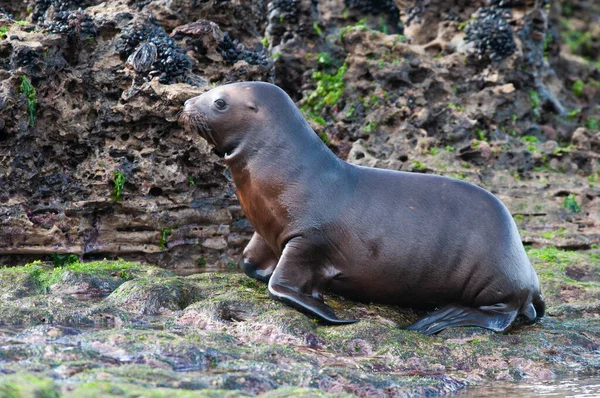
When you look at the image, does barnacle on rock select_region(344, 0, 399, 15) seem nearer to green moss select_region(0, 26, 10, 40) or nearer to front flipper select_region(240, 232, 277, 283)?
green moss select_region(0, 26, 10, 40)

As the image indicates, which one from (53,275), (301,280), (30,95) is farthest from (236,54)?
(301,280)

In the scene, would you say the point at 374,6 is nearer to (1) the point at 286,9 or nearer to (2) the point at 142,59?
(1) the point at 286,9

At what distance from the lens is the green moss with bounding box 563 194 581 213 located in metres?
11.3

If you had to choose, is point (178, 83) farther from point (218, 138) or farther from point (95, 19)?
point (218, 138)

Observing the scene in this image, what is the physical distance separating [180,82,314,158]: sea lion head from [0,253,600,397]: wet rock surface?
117 centimetres

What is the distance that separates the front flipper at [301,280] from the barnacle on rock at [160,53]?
3720mm

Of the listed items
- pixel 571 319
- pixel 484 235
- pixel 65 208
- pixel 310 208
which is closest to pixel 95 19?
pixel 65 208

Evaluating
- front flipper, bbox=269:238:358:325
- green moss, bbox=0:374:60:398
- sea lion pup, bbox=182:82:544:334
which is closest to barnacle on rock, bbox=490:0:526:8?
sea lion pup, bbox=182:82:544:334

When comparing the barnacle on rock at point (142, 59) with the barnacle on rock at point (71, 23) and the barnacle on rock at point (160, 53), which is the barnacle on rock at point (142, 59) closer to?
the barnacle on rock at point (160, 53)

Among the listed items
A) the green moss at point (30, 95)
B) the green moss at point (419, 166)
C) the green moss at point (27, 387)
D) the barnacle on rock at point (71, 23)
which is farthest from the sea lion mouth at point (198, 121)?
the green moss at point (419, 166)

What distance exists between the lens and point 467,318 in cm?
646

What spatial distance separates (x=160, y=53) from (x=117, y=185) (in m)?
1.56

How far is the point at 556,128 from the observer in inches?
557

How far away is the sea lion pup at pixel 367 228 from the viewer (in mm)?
6473
